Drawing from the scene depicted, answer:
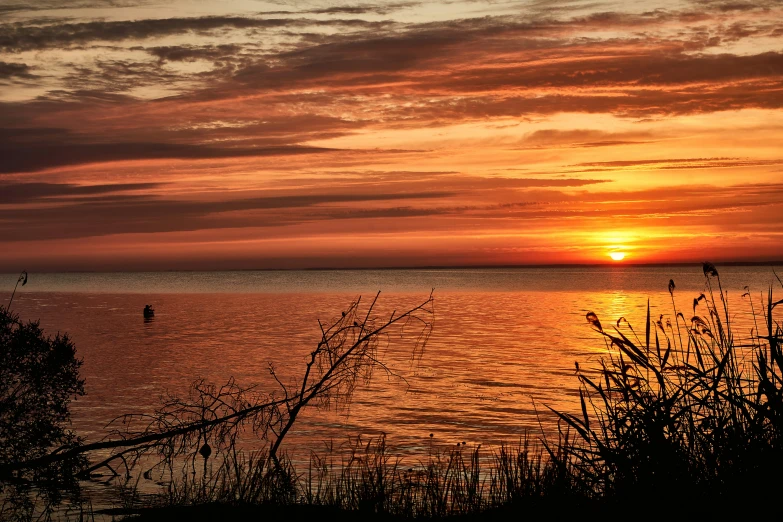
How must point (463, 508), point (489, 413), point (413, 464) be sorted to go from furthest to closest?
point (489, 413)
point (413, 464)
point (463, 508)

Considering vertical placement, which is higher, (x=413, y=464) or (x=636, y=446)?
(x=636, y=446)

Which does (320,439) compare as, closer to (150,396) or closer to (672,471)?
(150,396)

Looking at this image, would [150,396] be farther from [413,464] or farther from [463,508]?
[463,508]

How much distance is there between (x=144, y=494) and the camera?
15.4 meters

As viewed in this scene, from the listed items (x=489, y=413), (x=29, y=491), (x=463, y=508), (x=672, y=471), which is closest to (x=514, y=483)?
(x=463, y=508)

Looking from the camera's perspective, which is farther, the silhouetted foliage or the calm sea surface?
the calm sea surface

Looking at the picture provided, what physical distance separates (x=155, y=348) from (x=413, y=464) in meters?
28.3

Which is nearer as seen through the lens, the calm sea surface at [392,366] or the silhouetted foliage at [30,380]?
the silhouetted foliage at [30,380]

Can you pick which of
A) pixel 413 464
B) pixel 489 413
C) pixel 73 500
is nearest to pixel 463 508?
pixel 413 464

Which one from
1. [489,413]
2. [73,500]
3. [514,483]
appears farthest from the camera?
[489,413]

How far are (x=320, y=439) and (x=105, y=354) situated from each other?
2309 cm

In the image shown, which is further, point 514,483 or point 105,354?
point 105,354

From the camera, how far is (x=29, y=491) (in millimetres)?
15508

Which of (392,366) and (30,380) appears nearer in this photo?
(30,380)
